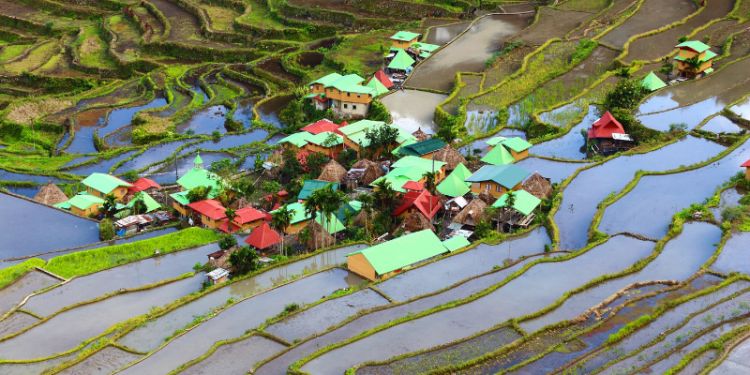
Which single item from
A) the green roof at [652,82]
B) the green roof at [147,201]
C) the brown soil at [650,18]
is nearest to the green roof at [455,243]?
the green roof at [147,201]

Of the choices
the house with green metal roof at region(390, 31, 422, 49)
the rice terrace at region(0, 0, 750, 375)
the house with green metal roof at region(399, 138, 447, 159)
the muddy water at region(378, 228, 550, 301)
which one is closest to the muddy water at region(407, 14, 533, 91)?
the rice terrace at region(0, 0, 750, 375)

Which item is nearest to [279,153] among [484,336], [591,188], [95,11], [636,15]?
[591,188]

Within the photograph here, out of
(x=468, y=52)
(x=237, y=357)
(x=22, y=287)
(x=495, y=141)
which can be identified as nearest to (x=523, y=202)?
(x=495, y=141)

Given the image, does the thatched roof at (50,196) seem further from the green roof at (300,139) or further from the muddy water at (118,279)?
the green roof at (300,139)

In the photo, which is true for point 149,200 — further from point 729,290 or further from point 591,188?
point 729,290

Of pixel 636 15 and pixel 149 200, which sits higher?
pixel 636 15

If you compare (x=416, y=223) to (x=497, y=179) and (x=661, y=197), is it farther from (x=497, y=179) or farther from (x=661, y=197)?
(x=661, y=197)
